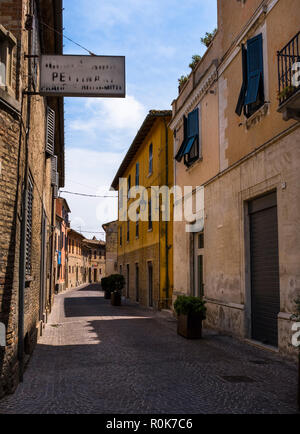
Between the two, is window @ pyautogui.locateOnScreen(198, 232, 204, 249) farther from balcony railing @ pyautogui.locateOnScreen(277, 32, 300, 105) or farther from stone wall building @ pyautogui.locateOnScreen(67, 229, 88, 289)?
stone wall building @ pyautogui.locateOnScreen(67, 229, 88, 289)

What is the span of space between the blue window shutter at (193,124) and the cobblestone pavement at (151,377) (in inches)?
260

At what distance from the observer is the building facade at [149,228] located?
18.9 meters

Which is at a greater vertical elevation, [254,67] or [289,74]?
[254,67]

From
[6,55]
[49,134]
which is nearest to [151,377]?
[6,55]

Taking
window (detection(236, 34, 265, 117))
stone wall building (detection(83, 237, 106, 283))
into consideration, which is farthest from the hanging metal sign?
stone wall building (detection(83, 237, 106, 283))

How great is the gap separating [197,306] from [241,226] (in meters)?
2.25

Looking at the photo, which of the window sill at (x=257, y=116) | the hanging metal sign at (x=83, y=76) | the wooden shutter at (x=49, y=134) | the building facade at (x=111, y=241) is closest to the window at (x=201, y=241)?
the window sill at (x=257, y=116)

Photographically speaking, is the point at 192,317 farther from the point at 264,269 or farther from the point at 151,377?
the point at 151,377

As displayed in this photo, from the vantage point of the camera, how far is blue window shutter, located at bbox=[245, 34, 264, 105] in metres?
9.68

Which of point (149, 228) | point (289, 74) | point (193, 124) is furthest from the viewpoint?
point (149, 228)

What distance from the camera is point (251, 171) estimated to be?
10.2 meters

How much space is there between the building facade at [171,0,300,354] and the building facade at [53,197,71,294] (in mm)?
27518

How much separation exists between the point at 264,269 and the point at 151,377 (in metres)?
4.16
